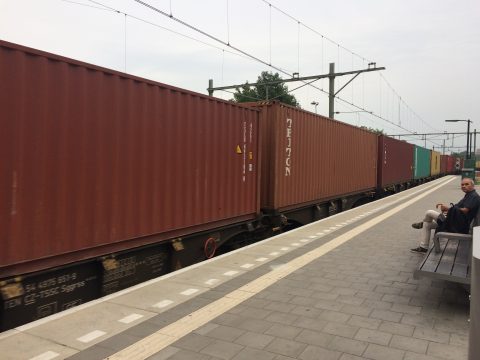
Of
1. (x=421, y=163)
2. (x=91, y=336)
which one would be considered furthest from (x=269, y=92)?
(x=91, y=336)

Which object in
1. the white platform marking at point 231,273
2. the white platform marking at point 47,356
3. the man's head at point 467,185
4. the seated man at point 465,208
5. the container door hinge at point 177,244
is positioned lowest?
the white platform marking at point 231,273

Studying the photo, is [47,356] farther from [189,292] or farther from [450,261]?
[450,261]

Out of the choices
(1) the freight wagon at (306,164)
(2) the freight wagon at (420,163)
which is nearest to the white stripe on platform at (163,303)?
(1) the freight wagon at (306,164)

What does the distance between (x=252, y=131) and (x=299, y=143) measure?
2.22 m

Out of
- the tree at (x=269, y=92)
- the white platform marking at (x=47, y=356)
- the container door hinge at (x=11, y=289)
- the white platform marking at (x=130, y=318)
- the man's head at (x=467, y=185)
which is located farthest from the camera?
the tree at (x=269, y=92)

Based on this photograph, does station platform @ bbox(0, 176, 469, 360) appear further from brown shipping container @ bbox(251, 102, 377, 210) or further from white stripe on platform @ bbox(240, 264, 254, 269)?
brown shipping container @ bbox(251, 102, 377, 210)

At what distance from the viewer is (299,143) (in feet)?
34.4

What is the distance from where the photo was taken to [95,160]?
502 centimetres

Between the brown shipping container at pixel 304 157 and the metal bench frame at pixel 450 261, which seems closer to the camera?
the metal bench frame at pixel 450 261

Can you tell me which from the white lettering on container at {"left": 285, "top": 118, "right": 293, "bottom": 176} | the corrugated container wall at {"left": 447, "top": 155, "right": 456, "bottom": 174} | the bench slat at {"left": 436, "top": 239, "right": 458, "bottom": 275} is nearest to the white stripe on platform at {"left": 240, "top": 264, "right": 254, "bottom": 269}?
the bench slat at {"left": 436, "top": 239, "right": 458, "bottom": 275}

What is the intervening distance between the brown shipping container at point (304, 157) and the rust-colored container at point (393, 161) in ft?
12.4

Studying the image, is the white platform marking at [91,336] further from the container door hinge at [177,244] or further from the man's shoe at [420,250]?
the man's shoe at [420,250]

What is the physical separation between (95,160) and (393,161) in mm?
19125

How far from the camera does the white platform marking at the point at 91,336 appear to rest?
3.58 m
